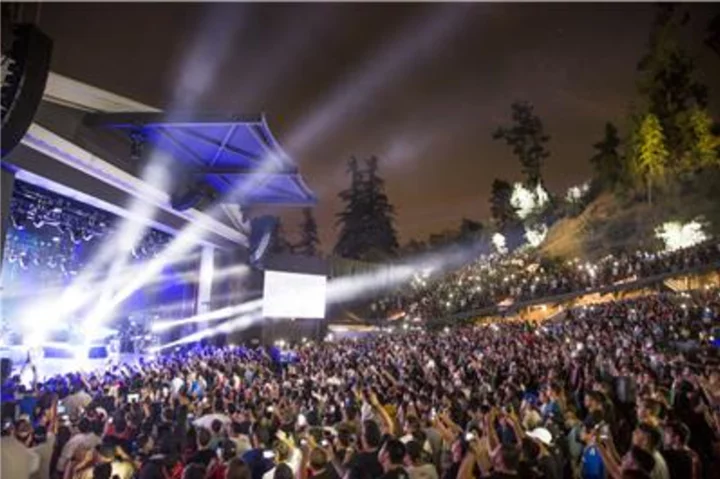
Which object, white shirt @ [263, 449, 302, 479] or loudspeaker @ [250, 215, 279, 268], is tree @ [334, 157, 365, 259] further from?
white shirt @ [263, 449, 302, 479]

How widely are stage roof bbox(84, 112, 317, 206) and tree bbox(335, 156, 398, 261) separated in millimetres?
32571

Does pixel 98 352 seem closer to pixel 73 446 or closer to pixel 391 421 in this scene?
pixel 73 446

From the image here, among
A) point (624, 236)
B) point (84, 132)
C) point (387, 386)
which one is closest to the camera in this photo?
point (387, 386)

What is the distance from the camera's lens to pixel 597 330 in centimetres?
Result: 1739

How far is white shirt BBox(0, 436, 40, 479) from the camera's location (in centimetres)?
450

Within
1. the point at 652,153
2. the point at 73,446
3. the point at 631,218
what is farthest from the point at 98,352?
the point at 652,153

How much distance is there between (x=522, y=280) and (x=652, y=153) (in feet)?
64.3

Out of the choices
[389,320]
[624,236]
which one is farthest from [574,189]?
[389,320]

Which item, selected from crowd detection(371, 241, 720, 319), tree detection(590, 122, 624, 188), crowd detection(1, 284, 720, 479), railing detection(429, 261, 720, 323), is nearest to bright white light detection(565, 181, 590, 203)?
tree detection(590, 122, 624, 188)

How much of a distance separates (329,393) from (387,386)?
1108 mm

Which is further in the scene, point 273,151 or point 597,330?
point 597,330

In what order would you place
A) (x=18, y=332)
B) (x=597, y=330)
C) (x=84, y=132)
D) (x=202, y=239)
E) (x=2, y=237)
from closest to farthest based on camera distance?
(x=2, y=237)
(x=84, y=132)
(x=18, y=332)
(x=597, y=330)
(x=202, y=239)

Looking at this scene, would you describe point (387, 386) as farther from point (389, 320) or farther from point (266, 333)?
point (389, 320)

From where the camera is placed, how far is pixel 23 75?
5863mm
